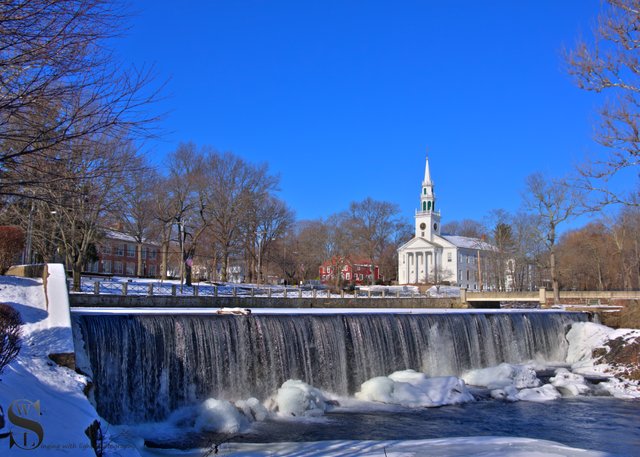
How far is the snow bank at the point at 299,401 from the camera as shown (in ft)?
47.2

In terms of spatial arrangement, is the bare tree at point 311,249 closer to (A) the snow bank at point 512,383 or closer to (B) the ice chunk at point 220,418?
(A) the snow bank at point 512,383

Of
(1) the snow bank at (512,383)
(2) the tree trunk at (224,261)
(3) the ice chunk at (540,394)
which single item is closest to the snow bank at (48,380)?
(1) the snow bank at (512,383)

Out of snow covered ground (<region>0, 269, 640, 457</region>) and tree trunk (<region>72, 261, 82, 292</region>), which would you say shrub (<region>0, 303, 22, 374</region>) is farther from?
tree trunk (<region>72, 261, 82, 292</region>)

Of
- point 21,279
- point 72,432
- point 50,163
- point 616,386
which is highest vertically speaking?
point 50,163

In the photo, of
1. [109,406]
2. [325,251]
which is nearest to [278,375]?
[109,406]

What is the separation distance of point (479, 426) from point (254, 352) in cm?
600

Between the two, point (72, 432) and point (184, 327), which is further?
point (184, 327)

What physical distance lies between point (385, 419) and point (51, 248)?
84.9 feet

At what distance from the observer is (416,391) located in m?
16.6

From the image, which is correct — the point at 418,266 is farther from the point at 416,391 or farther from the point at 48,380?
the point at 48,380

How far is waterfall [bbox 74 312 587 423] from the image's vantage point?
1377 cm

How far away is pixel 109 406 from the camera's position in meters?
13.3

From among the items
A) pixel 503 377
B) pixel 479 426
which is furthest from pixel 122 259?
pixel 479 426

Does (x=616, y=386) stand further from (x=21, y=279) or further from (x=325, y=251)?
(x=325, y=251)
